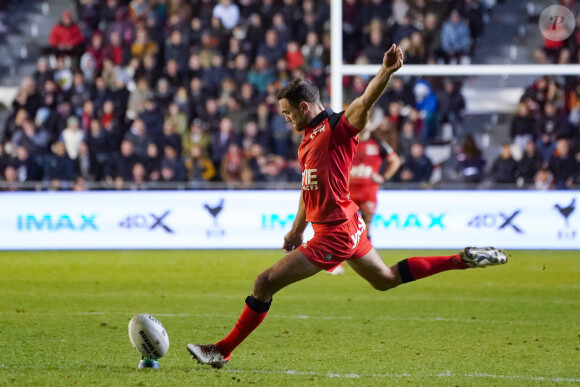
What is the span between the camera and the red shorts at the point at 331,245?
19.5 feet

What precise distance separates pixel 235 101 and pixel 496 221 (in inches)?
202


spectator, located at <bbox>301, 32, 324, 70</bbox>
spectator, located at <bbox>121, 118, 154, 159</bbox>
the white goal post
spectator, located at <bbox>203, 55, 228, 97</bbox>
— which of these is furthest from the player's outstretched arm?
spectator, located at <bbox>301, 32, 324, 70</bbox>

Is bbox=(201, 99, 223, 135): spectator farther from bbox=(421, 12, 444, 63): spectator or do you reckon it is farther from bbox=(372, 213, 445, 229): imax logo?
bbox=(421, 12, 444, 63): spectator

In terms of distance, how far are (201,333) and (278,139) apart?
8.81 metres

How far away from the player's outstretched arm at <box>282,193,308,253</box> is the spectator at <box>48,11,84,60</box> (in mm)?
12277

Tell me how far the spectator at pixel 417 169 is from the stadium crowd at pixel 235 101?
19 mm

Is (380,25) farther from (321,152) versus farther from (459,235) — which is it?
(321,152)

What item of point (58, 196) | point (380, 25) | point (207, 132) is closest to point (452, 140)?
point (380, 25)

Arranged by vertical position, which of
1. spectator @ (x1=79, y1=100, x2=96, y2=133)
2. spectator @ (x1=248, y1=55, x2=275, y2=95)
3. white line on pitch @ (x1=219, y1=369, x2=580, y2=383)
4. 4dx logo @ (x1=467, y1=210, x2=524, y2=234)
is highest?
spectator @ (x1=248, y1=55, x2=275, y2=95)

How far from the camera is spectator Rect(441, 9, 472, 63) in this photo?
1567cm

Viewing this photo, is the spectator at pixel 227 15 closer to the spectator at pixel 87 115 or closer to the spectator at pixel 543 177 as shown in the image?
the spectator at pixel 87 115

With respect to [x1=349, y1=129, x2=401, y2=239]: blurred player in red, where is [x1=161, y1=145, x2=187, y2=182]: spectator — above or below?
below

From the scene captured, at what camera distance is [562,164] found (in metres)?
15.5

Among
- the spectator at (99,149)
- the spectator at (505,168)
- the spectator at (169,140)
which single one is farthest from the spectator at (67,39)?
the spectator at (505,168)
